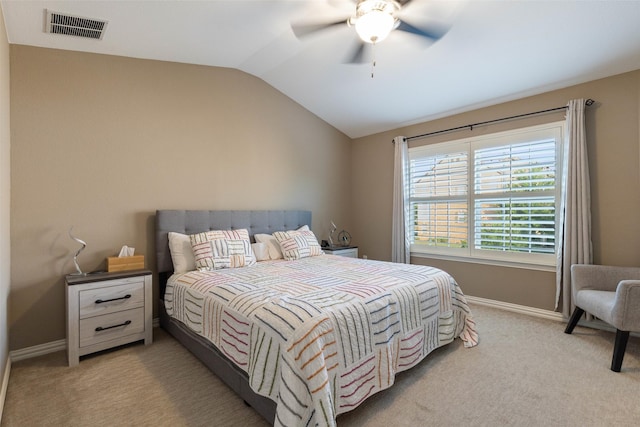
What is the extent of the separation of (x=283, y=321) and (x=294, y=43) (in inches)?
109

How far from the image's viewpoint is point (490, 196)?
378cm

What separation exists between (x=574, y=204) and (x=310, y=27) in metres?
3.07

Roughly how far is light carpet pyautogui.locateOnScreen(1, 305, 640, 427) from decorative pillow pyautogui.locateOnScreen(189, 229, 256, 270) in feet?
2.60

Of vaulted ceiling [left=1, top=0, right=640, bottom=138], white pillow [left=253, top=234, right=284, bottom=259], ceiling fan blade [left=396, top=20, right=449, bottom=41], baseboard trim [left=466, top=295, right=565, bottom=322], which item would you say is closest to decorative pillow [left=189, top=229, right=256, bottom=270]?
white pillow [left=253, top=234, right=284, bottom=259]

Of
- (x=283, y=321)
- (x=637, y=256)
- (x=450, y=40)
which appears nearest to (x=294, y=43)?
(x=450, y=40)

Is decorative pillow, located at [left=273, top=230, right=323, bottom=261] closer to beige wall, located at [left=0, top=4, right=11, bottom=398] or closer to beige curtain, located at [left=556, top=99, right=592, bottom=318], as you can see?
beige wall, located at [left=0, top=4, right=11, bottom=398]

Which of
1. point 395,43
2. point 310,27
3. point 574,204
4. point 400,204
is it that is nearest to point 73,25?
point 310,27

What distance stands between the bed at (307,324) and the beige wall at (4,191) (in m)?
1.06

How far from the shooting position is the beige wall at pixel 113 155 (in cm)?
254

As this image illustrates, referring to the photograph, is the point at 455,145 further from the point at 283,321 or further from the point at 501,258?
the point at 283,321

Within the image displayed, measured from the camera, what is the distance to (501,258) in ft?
12.2

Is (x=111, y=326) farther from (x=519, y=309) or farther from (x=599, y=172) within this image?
(x=599, y=172)

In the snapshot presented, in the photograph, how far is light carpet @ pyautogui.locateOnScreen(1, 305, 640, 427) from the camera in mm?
1751

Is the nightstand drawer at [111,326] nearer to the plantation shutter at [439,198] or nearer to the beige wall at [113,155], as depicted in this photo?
the beige wall at [113,155]
